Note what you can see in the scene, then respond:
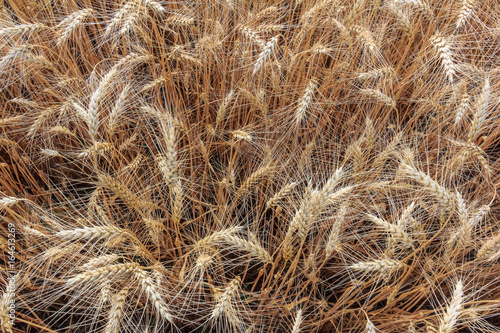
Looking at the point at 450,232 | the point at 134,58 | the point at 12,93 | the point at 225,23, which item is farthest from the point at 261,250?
the point at 12,93

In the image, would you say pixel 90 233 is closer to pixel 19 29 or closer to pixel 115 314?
pixel 115 314

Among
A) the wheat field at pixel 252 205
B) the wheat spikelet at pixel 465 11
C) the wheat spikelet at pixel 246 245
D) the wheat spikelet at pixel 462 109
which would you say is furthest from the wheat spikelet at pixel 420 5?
the wheat spikelet at pixel 246 245

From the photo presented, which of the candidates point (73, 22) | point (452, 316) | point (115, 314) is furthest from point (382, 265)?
point (73, 22)

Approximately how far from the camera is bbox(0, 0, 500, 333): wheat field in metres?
1.35

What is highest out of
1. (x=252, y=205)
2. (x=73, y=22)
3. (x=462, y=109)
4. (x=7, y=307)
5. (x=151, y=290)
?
(x=73, y=22)

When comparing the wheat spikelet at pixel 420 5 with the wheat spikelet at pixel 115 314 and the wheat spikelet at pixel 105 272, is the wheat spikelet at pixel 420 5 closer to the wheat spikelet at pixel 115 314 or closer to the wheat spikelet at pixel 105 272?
the wheat spikelet at pixel 105 272

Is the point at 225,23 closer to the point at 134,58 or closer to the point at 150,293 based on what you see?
the point at 134,58

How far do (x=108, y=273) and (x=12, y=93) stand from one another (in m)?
1.67

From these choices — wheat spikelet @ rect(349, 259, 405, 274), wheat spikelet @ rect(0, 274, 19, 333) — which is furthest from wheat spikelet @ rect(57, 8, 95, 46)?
wheat spikelet @ rect(349, 259, 405, 274)

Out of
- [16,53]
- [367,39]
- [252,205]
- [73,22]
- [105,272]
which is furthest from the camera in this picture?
[252,205]

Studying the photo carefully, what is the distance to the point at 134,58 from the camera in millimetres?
1912

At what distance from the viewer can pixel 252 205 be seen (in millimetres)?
2027

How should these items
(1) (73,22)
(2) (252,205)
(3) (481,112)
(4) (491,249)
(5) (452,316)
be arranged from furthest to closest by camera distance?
(2) (252,205)
(1) (73,22)
(3) (481,112)
(4) (491,249)
(5) (452,316)

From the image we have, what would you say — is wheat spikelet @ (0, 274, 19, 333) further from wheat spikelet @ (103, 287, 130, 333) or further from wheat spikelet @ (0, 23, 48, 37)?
wheat spikelet @ (0, 23, 48, 37)
